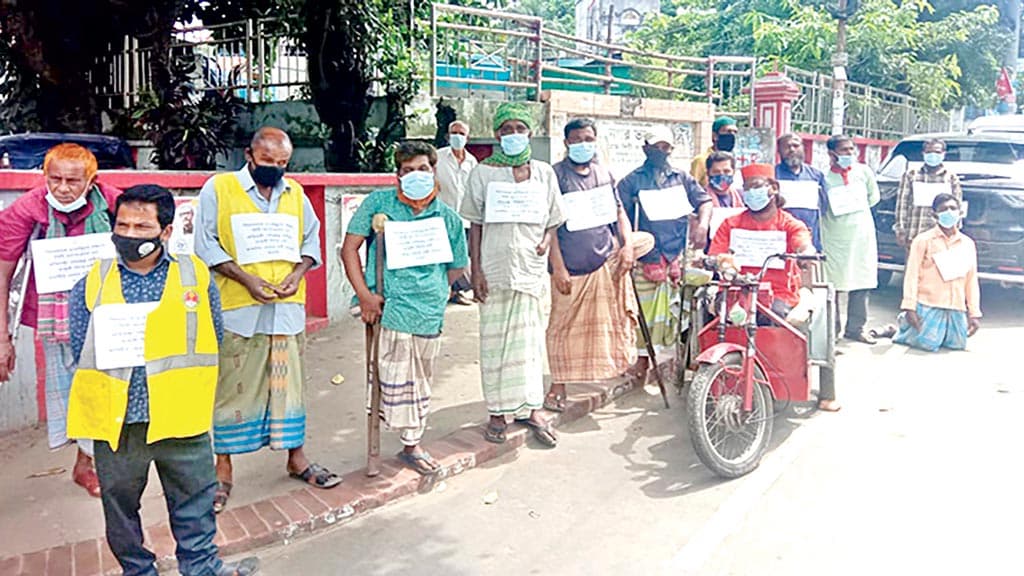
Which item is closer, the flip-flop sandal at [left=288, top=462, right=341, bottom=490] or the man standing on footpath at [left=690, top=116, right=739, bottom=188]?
the flip-flop sandal at [left=288, top=462, right=341, bottom=490]

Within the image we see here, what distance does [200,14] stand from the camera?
13.1m

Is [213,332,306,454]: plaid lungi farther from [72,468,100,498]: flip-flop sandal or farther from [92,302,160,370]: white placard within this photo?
[92,302,160,370]: white placard

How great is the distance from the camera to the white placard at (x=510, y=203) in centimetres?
480

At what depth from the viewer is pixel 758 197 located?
206 inches

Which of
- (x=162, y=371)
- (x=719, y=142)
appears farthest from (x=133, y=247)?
(x=719, y=142)

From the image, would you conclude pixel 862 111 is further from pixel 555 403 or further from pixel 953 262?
pixel 555 403

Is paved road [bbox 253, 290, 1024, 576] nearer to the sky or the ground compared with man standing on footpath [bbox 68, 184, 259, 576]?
nearer to the ground

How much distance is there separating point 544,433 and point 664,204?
1829 millimetres

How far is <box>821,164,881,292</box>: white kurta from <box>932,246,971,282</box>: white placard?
55 cm

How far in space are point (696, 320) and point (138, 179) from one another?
3773mm

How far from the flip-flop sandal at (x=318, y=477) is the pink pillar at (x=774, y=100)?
13.0m

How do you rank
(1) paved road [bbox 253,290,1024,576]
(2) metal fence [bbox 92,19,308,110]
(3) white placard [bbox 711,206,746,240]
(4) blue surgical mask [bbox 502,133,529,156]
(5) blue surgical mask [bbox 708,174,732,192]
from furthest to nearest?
(2) metal fence [bbox 92,19,308,110], (5) blue surgical mask [bbox 708,174,732,192], (3) white placard [bbox 711,206,746,240], (4) blue surgical mask [bbox 502,133,529,156], (1) paved road [bbox 253,290,1024,576]

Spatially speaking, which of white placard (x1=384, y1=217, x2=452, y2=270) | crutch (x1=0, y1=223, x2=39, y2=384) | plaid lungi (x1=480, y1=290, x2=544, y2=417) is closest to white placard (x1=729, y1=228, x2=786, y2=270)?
plaid lungi (x1=480, y1=290, x2=544, y2=417)

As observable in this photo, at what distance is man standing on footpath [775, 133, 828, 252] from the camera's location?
6715mm
